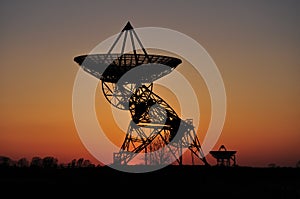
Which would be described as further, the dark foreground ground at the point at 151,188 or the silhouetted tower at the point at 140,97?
the silhouetted tower at the point at 140,97

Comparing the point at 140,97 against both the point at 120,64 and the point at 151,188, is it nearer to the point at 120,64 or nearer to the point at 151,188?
the point at 120,64

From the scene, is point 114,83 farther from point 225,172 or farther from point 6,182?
point 6,182

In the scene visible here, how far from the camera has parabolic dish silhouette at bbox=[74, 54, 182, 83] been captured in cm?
5138

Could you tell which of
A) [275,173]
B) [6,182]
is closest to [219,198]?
[6,182]

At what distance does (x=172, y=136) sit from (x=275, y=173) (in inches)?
514

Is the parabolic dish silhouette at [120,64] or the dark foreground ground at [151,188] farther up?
the parabolic dish silhouette at [120,64]

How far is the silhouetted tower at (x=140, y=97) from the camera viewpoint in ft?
169

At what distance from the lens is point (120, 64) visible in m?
51.7

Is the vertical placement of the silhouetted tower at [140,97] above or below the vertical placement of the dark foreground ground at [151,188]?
above

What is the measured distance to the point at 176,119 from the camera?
5656 cm

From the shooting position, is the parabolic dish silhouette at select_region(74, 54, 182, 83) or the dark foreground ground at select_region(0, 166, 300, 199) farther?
the parabolic dish silhouette at select_region(74, 54, 182, 83)

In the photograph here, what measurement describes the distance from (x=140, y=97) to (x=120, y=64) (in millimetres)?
4519

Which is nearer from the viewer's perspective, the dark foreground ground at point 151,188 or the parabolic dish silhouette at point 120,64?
the dark foreground ground at point 151,188

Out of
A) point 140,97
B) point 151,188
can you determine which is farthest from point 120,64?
point 151,188
